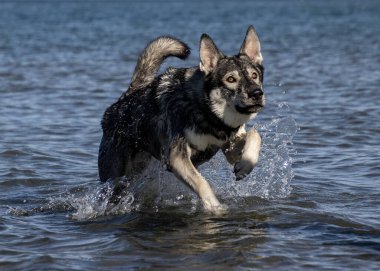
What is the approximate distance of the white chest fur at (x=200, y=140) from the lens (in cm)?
750

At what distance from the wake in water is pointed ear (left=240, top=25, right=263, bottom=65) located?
1.48m

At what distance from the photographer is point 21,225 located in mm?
7633

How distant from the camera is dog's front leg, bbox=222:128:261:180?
7.52 m

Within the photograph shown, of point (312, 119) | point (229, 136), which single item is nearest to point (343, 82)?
point (312, 119)

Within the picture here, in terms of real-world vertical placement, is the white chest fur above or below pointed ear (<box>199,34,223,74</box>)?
below

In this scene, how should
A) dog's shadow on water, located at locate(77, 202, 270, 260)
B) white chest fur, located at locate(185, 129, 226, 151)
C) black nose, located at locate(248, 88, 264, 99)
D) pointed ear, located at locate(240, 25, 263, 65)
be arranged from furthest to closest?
pointed ear, located at locate(240, 25, 263, 65) < white chest fur, located at locate(185, 129, 226, 151) < black nose, located at locate(248, 88, 264, 99) < dog's shadow on water, located at locate(77, 202, 270, 260)

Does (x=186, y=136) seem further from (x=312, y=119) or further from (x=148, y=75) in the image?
(x=312, y=119)

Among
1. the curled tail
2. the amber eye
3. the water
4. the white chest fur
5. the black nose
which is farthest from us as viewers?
the curled tail

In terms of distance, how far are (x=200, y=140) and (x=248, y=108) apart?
0.61 meters

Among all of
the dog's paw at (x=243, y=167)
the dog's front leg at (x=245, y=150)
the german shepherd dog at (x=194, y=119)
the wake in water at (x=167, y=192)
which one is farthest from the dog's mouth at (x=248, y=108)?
the wake in water at (x=167, y=192)

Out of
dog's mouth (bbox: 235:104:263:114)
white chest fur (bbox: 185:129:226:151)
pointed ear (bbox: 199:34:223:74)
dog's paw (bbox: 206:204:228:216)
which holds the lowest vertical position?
dog's paw (bbox: 206:204:228:216)

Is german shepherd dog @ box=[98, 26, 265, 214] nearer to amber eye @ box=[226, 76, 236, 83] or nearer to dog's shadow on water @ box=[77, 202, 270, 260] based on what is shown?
amber eye @ box=[226, 76, 236, 83]

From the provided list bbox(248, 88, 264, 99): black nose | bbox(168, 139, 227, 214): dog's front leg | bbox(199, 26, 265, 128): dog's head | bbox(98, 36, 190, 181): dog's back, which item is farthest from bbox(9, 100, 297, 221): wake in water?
bbox(248, 88, 264, 99): black nose

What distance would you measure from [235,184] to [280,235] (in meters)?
1.81
